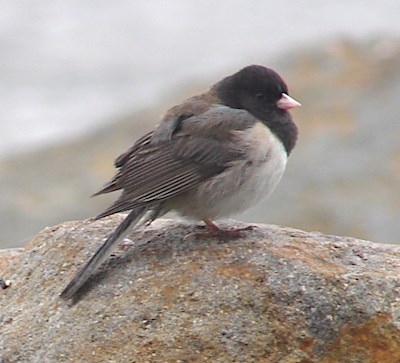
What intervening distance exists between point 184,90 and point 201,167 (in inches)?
267

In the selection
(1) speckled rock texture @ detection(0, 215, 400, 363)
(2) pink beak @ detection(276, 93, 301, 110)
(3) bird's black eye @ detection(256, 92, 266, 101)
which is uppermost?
(3) bird's black eye @ detection(256, 92, 266, 101)

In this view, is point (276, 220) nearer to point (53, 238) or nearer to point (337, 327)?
point (53, 238)

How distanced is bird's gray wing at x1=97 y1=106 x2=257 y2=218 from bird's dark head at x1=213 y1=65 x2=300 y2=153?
0.21 meters

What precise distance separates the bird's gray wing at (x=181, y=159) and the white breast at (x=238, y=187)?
5 cm

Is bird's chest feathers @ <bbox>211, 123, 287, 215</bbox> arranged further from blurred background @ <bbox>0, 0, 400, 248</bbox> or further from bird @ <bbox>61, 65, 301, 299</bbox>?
blurred background @ <bbox>0, 0, 400, 248</bbox>

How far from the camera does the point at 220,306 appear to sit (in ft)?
15.8

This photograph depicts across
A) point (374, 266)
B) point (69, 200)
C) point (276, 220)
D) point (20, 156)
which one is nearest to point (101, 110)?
point (20, 156)

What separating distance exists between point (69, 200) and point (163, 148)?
162 inches

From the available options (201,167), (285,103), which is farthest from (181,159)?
(285,103)

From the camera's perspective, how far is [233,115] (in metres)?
5.75

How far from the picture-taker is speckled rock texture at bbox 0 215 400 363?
471 cm

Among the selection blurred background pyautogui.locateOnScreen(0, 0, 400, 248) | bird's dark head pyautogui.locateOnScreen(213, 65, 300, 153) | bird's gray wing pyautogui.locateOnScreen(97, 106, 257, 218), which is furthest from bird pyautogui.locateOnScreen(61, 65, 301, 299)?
blurred background pyautogui.locateOnScreen(0, 0, 400, 248)

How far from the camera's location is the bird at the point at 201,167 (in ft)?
17.9

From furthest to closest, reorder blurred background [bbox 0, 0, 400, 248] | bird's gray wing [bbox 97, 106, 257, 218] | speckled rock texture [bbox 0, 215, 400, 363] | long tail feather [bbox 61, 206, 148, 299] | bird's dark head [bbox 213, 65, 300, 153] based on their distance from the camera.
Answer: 1. blurred background [bbox 0, 0, 400, 248]
2. bird's dark head [bbox 213, 65, 300, 153]
3. bird's gray wing [bbox 97, 106, 257, 218]
4. long tail feather [bbox 61, 206, 148, 299]
5. speckled rock texture [bbox 0, 215, 400, 363]
